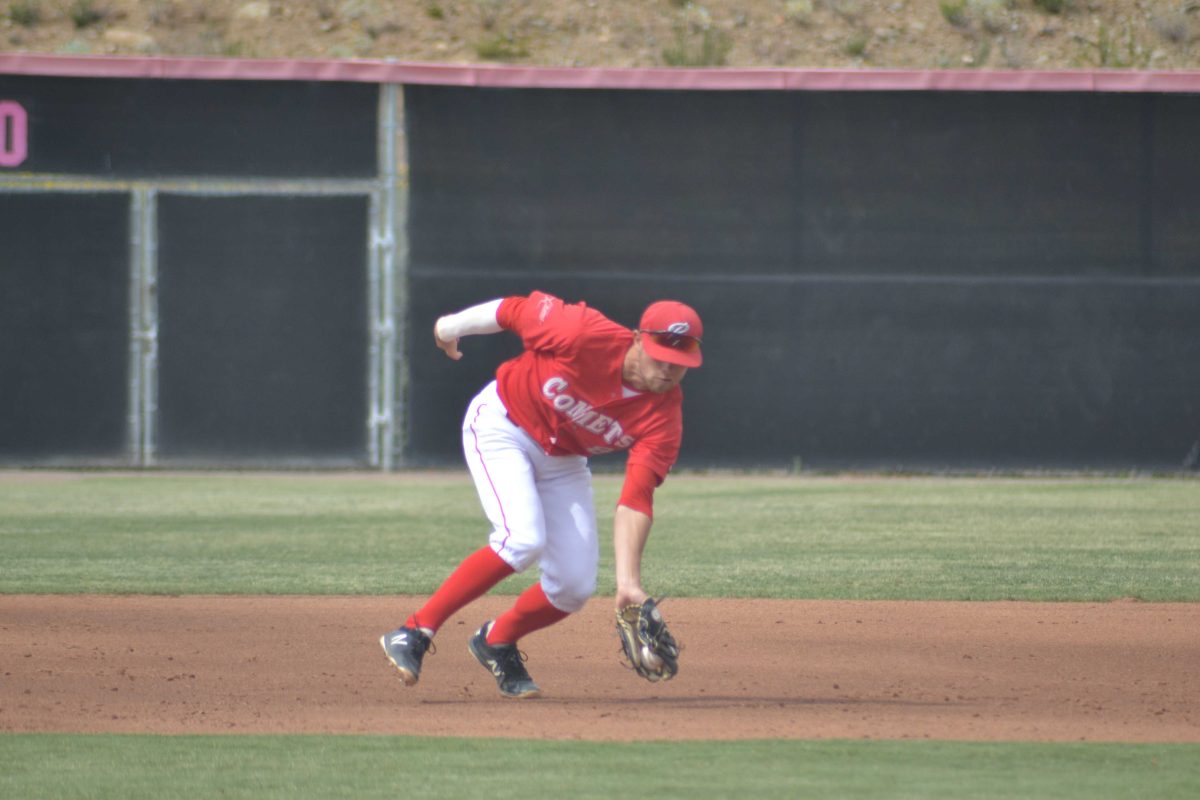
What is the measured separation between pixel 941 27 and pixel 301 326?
45.7ft

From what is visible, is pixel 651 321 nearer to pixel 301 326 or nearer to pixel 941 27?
pixel 301 326

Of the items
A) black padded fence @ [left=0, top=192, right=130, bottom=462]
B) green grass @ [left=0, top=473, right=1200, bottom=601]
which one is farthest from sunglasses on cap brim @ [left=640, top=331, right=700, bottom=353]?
black padded fence @ [left=0, top=192, right=130, bottom=462]

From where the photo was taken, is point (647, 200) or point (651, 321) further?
point (647, 200)

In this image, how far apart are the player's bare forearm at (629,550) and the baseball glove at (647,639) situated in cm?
3

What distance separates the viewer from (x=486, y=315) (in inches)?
220

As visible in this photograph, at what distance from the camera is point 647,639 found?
511 centimetres

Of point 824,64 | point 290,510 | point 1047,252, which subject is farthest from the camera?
point 824,64

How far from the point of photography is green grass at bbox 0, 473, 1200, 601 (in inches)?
350

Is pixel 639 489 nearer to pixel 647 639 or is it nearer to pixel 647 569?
pixel 647 639

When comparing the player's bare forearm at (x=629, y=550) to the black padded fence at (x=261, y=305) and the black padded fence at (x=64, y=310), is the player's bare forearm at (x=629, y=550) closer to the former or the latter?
the black padded fence at (x=261, y=305)

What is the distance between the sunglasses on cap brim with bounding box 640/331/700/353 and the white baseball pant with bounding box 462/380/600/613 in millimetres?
684

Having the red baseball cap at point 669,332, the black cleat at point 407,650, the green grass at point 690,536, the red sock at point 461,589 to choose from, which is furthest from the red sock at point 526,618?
the green grass at point 690,536

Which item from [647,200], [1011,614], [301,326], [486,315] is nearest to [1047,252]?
[647,200]

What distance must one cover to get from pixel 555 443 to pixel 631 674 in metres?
1.27
